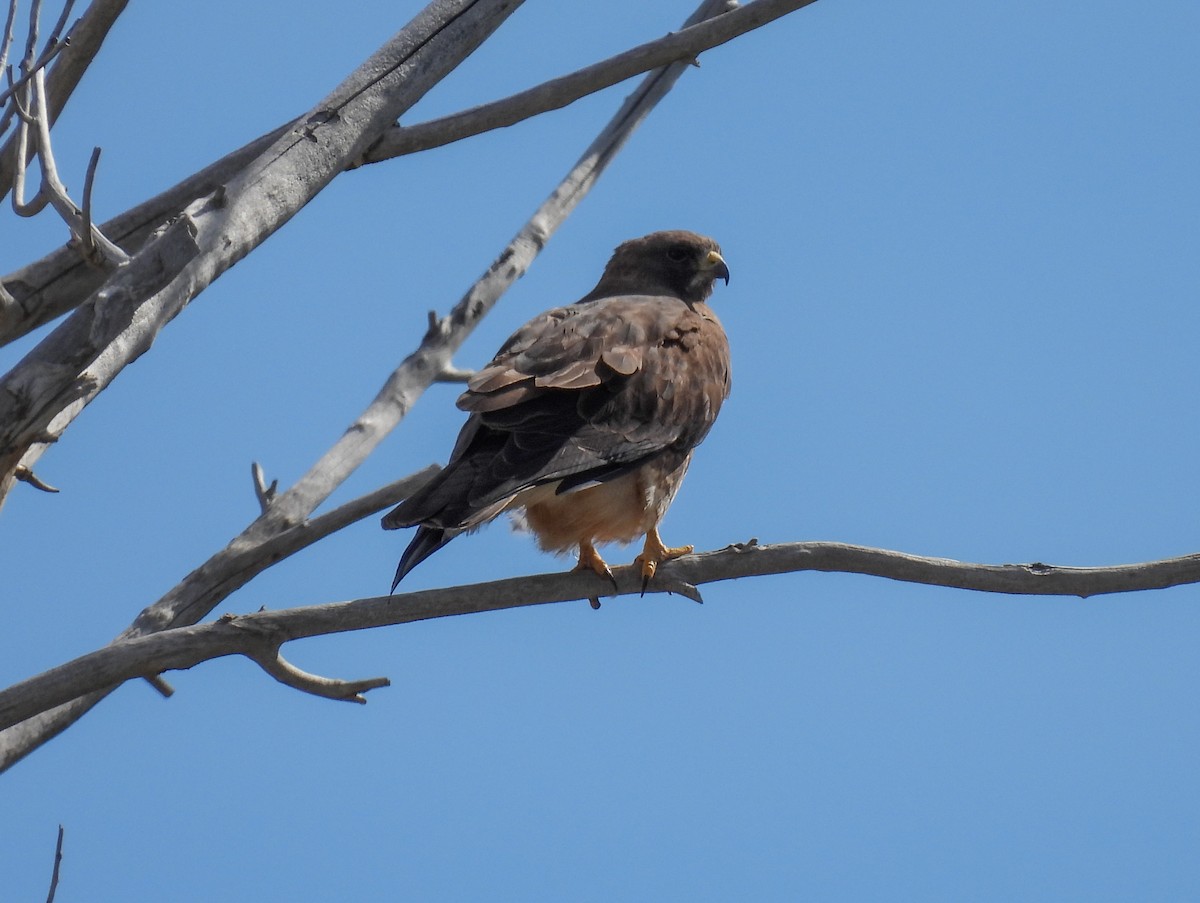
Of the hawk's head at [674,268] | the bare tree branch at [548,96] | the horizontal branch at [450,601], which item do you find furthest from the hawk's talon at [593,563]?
the hawk's head at [674,268]

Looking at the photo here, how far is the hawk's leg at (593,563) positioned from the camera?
4012 mm

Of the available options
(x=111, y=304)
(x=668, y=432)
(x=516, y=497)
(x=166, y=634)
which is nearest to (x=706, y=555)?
(x=516, y=497)

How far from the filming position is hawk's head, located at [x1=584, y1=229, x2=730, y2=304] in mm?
5539

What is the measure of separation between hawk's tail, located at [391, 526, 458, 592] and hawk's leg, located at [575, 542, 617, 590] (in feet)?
2.03

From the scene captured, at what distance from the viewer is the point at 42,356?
277cm

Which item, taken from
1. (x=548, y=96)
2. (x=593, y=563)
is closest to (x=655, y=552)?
(x=593, y=563)

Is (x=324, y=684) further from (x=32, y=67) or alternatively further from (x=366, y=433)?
(x=32, y=67)

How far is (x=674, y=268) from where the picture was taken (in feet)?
18.3

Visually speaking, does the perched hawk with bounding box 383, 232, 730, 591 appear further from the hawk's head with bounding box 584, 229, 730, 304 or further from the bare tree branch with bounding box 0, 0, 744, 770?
the hawk's head with bounding box 584, 229, 730, 304

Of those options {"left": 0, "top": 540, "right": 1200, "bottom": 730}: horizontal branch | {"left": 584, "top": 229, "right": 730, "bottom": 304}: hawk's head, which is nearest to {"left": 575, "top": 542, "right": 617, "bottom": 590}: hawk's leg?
{"left": 0, "top": 540, "right": 1200, "bottom": 730}: horizontal branch

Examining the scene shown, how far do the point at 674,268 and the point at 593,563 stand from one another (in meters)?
1.87

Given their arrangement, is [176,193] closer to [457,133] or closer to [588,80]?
[457,133]

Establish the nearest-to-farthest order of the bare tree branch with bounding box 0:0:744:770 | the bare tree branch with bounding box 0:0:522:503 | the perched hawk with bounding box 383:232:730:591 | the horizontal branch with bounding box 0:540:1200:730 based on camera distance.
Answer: the bare tree branch with bounding box 0:0:522:503, the horizontal branch with bounding box 0:540:1200:730, the perched hawk with bounding box 383:232:730:591, the bare tree branch with bounding box 0:0:744:770

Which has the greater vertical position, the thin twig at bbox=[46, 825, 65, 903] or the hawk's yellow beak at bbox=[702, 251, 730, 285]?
the hawk's yellow beak at bbox=[702, 251, 730, 285]
